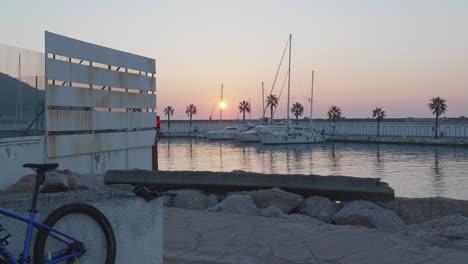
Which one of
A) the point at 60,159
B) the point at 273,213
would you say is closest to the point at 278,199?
the point at 273,213

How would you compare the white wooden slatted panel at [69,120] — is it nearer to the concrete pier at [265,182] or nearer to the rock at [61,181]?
the rock at [61,181]

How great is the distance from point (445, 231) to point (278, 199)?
414 centimetres

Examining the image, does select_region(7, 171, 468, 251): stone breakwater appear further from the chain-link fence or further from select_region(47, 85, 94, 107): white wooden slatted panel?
select_region(47, 85, 94, 107): white wooden slatted panel

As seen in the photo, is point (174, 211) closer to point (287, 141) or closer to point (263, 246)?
point (263, 246)

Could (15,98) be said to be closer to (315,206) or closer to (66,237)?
(315,206)

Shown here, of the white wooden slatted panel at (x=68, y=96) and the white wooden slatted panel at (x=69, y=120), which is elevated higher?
the white wooden slatted panel at (x=68, y=96)

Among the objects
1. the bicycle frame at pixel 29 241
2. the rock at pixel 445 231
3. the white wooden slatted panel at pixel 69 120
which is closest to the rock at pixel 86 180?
the white wooden slatted panel at pixel 69 120

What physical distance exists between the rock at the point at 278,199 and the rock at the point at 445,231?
9.15 feet

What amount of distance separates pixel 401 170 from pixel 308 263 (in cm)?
4878

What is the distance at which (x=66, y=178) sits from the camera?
1264 centimetres

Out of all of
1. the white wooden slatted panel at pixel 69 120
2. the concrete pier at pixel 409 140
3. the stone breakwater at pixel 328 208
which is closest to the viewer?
the stone breakwater at pixel 328 208

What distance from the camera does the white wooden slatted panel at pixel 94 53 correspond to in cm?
1454

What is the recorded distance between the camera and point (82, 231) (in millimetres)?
4484

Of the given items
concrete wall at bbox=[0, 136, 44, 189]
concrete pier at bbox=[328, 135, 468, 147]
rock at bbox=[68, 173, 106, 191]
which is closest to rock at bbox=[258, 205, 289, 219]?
rock at bbox=[68, 173, 106, 191]
